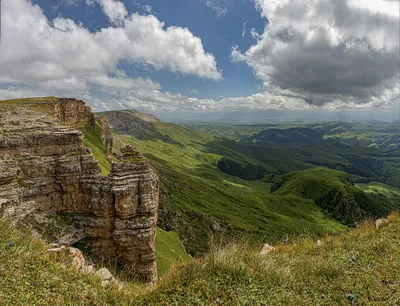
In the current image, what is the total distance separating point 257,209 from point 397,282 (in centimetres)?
17757

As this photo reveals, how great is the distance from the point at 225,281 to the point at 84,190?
31.5 meters

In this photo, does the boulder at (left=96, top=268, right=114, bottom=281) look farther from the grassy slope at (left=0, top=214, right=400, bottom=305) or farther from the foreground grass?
the foreground grass

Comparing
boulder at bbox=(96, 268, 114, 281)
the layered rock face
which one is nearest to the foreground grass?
boulder at bbox=(96, 268, 114, 281)

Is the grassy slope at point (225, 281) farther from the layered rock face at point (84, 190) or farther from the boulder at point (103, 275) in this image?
the layered rock face at point (84, 190)

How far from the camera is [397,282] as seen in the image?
35.2ft

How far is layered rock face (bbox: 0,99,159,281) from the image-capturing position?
108 ft

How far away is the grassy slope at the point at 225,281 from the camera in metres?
9.72

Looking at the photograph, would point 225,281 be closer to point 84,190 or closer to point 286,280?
point 286,280

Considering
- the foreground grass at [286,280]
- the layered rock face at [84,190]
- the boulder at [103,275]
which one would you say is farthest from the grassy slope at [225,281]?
the layered rock face at [84,190]

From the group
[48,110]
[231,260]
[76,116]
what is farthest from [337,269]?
[76,116]

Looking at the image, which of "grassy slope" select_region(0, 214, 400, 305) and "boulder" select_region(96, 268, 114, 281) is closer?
"grassy slope" select_region(0, 214, 400, 305)

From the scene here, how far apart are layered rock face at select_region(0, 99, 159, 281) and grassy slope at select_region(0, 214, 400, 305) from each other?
73.1ft

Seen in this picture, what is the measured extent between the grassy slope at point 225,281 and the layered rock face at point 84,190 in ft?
73.1

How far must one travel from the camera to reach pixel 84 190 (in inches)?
1395
